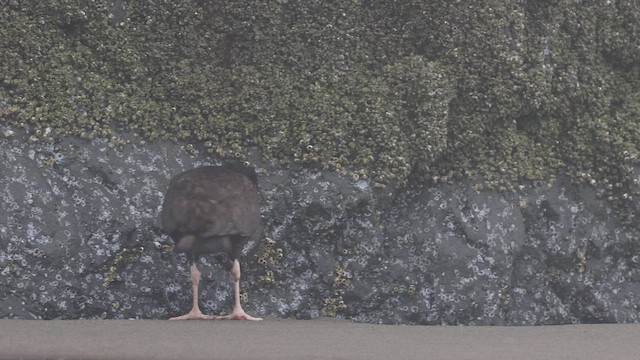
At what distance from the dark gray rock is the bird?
0.53 metres

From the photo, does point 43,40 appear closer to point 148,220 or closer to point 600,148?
point 148,220

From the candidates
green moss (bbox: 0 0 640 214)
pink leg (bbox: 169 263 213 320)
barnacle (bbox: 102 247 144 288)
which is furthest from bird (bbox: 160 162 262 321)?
green moss (bbox: 0 0 640 214)

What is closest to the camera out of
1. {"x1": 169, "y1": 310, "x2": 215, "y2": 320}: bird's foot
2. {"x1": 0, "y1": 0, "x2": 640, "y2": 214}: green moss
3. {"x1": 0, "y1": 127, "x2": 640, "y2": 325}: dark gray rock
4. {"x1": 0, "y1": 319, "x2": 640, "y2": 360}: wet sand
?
{"x1": 0, "y1": 319, "x2": 640, "y2": 360}: wet sand

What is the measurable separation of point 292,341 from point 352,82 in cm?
309

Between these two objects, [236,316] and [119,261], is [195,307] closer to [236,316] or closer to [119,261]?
[236,316]

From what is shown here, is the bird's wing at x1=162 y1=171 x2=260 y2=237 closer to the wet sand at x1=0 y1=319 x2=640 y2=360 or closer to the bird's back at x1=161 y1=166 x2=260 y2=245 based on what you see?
the bird's back at x1=161 y1=166 x2=260 y2=245

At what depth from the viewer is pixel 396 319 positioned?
27.7 ft

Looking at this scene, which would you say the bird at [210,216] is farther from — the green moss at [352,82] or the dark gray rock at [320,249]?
the green moss at [352,82]

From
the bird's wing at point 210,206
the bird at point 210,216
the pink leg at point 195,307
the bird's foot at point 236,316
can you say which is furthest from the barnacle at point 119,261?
the bird's foot at point 236,316

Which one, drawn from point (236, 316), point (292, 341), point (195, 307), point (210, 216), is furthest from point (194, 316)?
point (292, 341)

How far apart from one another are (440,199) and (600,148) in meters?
1.61

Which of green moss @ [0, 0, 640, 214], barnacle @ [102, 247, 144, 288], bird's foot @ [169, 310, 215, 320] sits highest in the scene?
green moss @ [0, 0, 640, 214]

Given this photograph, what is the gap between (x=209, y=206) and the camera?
7.31 metres

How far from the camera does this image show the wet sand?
5.72 meters
